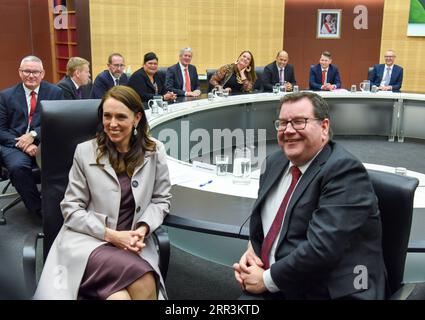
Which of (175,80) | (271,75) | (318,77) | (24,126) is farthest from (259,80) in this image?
(24,126)

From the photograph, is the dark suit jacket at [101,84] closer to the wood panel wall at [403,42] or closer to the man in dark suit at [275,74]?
the man in dark suit at [275,74]

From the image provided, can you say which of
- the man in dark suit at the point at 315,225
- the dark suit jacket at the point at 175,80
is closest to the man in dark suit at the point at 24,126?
the dark suit jacket at the point at 175,80

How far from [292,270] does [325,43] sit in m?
8.75

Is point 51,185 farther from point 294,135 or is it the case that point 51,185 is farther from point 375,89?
point 375,89

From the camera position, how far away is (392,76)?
6.69 m

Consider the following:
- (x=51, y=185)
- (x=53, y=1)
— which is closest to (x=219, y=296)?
(x=51, y=185)

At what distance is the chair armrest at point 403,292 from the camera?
1508 millimetres

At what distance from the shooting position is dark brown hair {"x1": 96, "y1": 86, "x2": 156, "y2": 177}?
2.07 m

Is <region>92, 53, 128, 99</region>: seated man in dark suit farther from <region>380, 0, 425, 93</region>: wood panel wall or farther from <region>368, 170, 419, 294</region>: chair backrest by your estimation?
<region>380, 0, 425, 93</region>: wood panel wall

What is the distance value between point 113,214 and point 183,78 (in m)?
4.38

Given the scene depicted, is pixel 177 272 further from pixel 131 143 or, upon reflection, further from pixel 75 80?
pixel 75 80

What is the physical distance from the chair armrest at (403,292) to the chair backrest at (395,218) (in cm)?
5

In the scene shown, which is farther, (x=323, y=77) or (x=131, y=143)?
(x=323, y=77)

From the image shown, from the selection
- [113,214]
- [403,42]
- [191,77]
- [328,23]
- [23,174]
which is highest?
[328,23]
